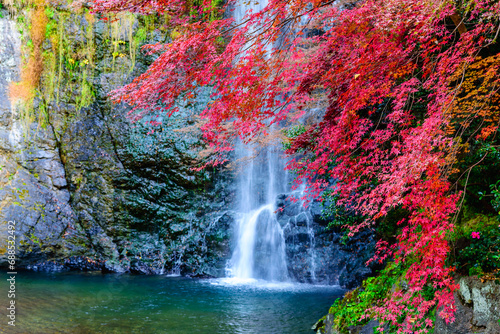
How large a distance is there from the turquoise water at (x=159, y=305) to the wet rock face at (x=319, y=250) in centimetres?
65

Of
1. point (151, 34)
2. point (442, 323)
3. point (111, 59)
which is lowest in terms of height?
point (442, 323)

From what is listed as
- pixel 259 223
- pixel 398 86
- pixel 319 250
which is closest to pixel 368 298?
pixel 398 86

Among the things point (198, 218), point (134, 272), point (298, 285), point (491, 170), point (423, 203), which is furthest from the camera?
point (198, 218)

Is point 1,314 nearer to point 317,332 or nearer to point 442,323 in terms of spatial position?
point 317,332

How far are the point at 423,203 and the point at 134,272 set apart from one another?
995cm

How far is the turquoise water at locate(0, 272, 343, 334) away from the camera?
18.0ft

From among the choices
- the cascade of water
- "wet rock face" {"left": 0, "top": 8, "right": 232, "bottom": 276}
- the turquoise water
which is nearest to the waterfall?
the cascade of water

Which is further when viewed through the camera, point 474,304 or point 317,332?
point 317,332

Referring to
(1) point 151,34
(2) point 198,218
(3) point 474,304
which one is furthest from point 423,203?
(1) point 151,34

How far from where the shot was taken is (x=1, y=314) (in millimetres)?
5520

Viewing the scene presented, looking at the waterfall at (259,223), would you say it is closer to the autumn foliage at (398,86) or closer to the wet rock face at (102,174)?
the wet rock face at (102,174)

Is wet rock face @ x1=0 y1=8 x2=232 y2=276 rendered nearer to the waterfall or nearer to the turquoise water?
the waterfall

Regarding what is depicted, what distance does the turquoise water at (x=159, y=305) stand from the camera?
215 inches

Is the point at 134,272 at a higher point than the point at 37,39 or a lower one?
lower
